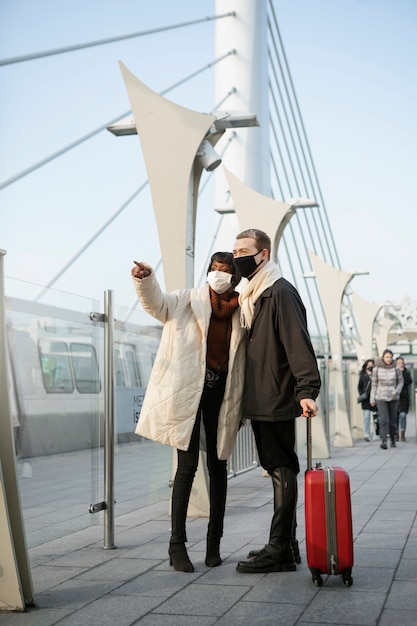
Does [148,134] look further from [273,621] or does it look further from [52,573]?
[273,621]

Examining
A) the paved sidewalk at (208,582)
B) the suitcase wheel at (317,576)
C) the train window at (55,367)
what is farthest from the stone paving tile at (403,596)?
the train window at (55,367)

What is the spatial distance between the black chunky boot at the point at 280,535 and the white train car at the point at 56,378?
137 centimetres

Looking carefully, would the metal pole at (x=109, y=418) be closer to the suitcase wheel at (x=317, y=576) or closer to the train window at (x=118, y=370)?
the train window at (x=118, y=370)

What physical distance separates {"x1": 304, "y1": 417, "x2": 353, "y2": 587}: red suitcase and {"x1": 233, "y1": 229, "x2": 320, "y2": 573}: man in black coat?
0.32 m

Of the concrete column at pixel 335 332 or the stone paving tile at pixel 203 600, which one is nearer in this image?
the stone paving tile at pixel 203 600

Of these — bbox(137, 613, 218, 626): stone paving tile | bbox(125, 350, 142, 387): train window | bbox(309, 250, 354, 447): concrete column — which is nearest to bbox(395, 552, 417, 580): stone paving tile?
bbox(137, 613, 218, 626): stone paving tile

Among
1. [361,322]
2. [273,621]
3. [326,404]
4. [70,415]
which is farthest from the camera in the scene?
[361,322]

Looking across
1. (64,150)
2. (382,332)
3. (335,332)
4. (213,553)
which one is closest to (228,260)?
(213,553)

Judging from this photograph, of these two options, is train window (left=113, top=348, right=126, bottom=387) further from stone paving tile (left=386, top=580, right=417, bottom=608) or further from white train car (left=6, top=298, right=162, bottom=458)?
stone paving tile (left=386, top=580, right=417, bottom=608)

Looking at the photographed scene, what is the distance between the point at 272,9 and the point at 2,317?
2026 cm

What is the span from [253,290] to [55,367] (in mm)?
1286

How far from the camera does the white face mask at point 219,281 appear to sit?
15.8ft

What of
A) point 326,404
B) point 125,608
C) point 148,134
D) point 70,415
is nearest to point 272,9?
point 326,404

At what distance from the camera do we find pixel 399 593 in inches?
158
